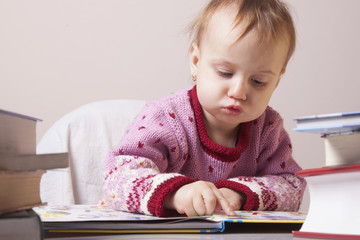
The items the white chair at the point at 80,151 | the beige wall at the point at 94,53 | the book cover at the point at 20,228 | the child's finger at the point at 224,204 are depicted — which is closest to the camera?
the book cover at the point at 20,228

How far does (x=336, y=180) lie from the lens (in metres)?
0.46

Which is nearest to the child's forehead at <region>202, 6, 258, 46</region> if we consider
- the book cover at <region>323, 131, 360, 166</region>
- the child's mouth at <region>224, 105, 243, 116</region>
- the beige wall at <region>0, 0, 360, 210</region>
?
the child's mouth at <region>224, 105, 243, 116</region>

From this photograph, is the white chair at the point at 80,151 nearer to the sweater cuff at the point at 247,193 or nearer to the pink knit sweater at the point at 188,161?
the pink knit sweater at the point at 188,161

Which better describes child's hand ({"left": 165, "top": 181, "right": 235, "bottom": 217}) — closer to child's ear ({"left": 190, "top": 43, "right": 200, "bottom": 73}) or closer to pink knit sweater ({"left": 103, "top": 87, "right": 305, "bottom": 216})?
pink knit sweater ({"left": 103, "top": 87, "right": 305, "bottom": 216})

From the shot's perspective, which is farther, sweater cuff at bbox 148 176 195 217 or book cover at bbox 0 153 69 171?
sweater cuff at bbox 148 176 195 217

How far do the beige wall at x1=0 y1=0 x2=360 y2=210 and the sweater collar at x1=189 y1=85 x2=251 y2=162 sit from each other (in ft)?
2.96

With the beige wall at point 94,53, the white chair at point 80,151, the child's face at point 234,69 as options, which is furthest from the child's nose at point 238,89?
the beige wall at point 94,53

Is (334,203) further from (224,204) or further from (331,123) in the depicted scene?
(224,204)

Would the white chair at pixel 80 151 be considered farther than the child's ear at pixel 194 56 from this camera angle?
Yes

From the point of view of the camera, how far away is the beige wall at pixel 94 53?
1926mm

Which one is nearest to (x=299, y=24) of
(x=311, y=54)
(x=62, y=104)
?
(x=311, y=54)

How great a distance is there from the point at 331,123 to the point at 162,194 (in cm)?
38

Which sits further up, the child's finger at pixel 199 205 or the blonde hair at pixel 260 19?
the blonde hair at pixel 260 19

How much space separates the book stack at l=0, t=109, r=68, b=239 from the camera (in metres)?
0.38
